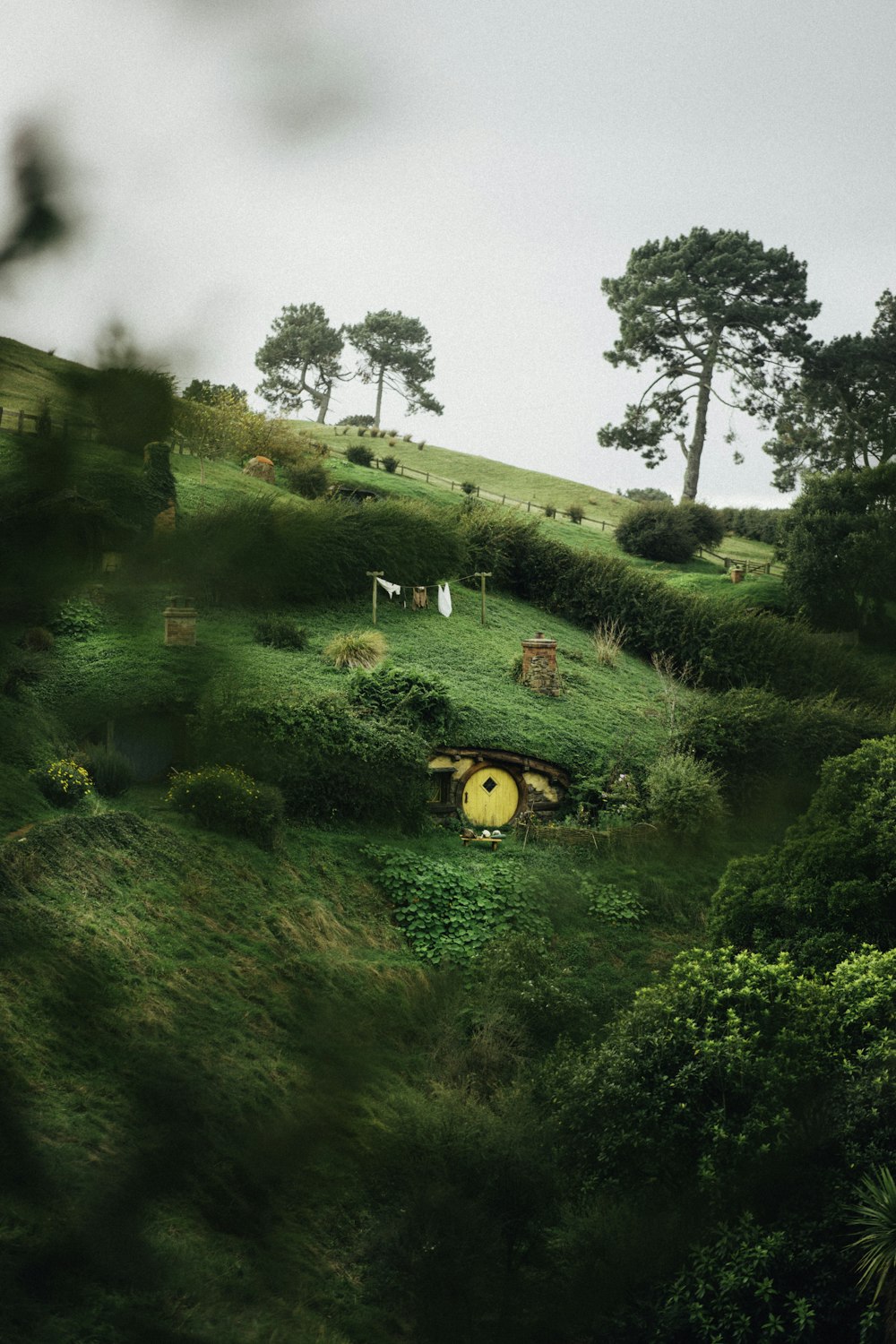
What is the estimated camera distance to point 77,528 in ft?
2.86

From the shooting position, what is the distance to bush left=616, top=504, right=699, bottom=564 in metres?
35.8

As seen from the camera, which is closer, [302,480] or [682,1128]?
[682,1128]

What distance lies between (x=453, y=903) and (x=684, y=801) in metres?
4.39

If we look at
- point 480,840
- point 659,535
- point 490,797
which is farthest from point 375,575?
point 659,535

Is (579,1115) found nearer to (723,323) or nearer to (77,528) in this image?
(77,528)

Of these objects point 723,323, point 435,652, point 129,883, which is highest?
point 723,323

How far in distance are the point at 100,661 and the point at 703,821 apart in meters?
15.9

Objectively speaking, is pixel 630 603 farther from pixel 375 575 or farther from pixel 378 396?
pixel 378 396

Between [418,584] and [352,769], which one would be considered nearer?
[352,769]

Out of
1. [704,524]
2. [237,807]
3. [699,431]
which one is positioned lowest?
[237,807]

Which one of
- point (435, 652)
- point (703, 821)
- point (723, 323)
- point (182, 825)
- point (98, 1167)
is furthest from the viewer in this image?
point (723, 323)

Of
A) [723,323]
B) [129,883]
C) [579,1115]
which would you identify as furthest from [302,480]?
[579,1115]

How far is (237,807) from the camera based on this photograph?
12.6 metres

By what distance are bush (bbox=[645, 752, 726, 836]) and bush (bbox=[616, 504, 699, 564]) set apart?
20383 millimetres
